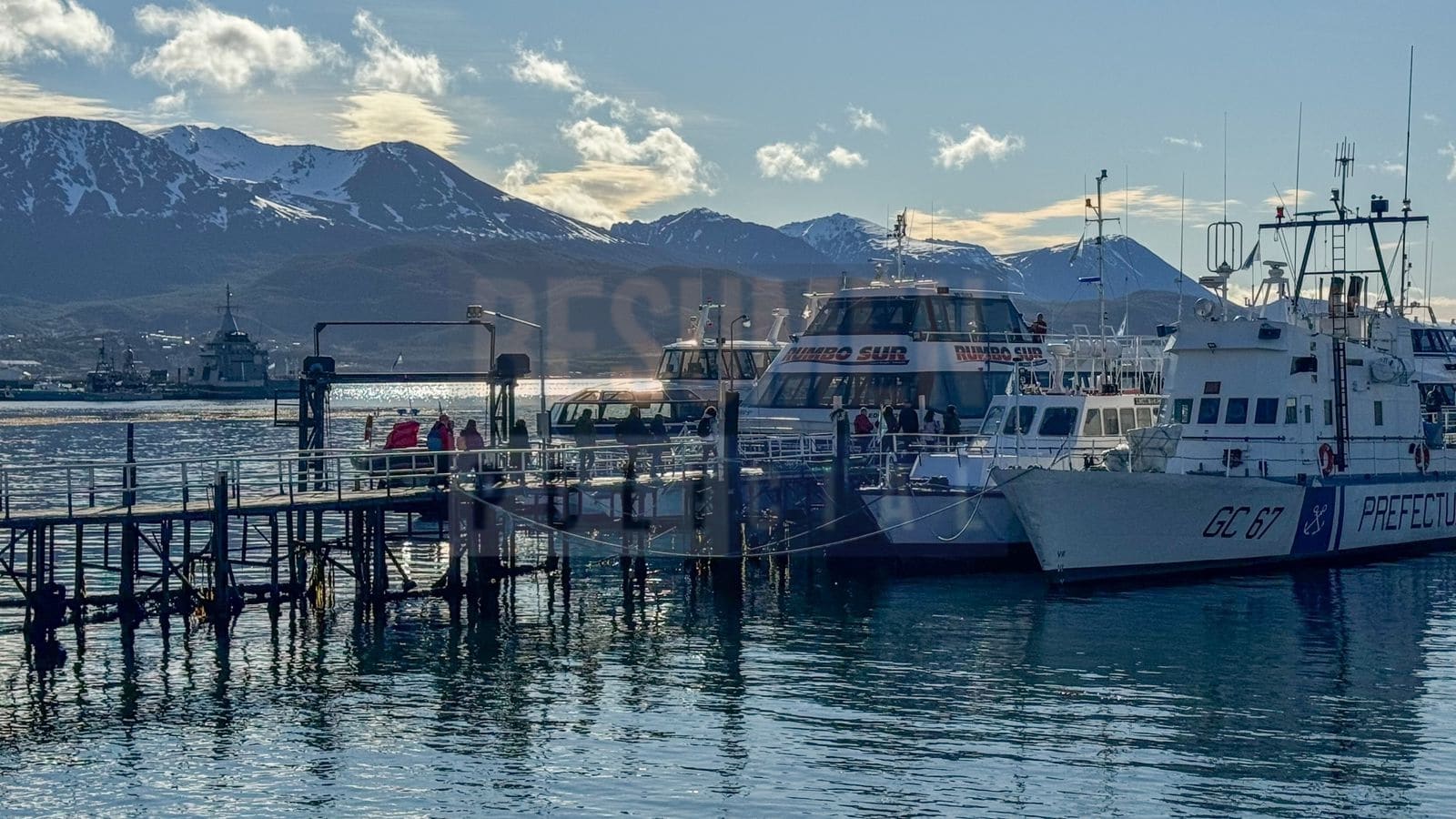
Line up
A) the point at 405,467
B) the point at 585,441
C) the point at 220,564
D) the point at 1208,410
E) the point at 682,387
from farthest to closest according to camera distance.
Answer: the point at 682,387, the point at 585,441, the point at 405,467, the point at 1208,410, the point at 220,564

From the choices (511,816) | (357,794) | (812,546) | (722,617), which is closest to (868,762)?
(511,816)

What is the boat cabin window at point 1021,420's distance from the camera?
42.6m

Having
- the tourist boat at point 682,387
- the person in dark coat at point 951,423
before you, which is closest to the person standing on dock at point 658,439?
the tourist boat at point 682,387

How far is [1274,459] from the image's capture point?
40688mm

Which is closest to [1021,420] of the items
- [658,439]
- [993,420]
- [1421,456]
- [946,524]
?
[993,420]

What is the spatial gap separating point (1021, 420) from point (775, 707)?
58.4 feet

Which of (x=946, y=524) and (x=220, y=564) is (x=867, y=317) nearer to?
(x=946, y=524)

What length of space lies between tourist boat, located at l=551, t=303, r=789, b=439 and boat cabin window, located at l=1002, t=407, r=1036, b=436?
9.04m

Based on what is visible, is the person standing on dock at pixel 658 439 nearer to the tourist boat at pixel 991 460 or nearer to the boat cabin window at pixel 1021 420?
the tourist boat at pixel 991 460

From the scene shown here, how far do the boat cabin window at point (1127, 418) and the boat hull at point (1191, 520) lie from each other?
4.34m

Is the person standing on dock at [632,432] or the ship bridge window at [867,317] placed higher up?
the ship bridge window at [867,317]

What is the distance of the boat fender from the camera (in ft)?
147

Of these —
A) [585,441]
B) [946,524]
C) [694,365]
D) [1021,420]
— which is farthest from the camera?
[694,365]

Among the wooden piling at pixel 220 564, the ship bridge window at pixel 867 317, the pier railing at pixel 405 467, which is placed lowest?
the wooden piling at pixel 220 564
